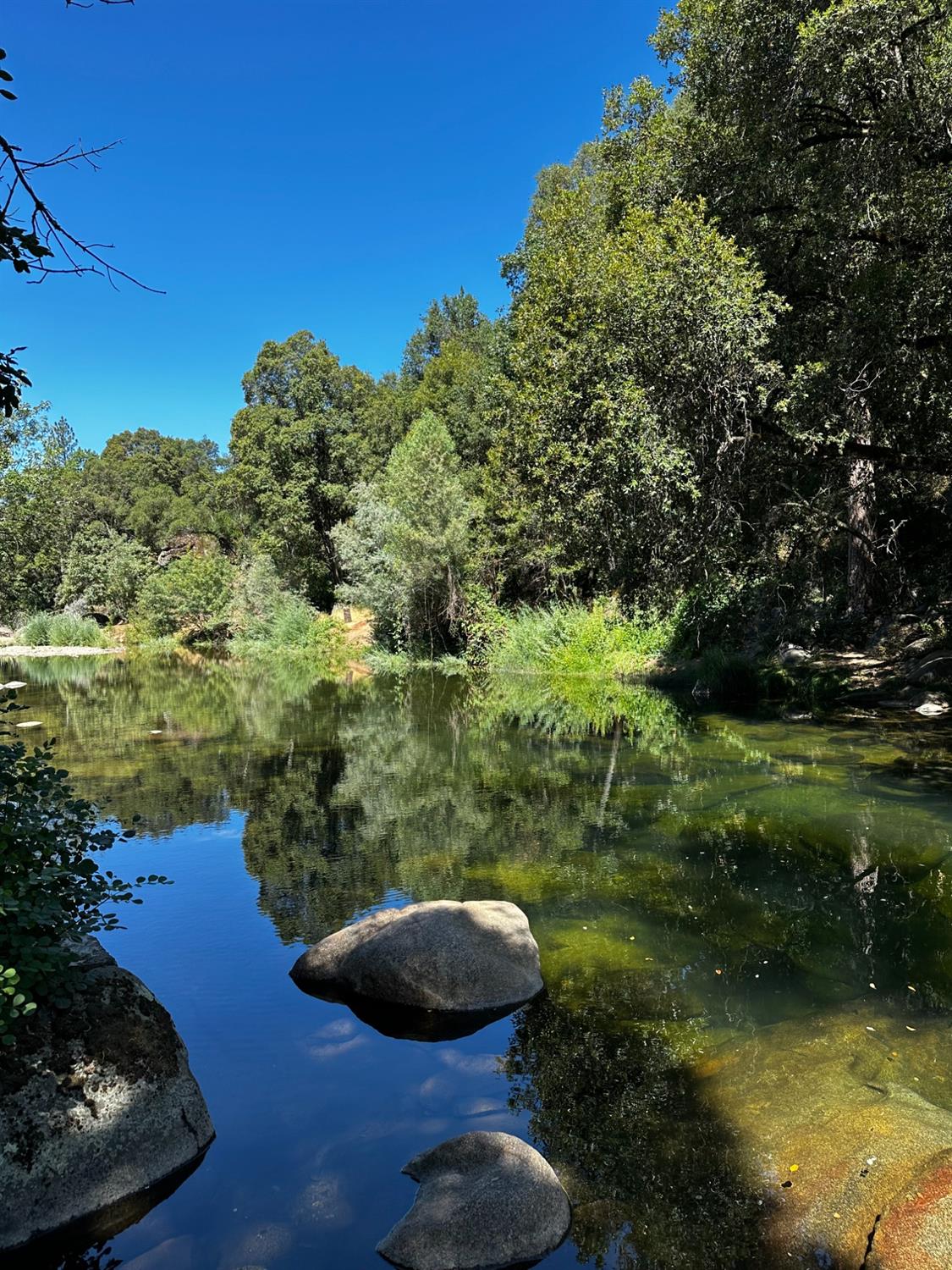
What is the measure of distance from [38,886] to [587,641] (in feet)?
69.9

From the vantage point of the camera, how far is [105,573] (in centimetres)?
5091

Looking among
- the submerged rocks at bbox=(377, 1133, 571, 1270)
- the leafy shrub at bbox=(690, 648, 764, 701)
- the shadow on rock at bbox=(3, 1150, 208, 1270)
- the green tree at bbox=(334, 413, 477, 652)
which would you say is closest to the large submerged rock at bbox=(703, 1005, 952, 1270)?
the submerged rocks at bbox=(377, 1133, 571, 1270)

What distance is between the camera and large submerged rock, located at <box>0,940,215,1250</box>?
3.57 m

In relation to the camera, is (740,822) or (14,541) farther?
(14,541)

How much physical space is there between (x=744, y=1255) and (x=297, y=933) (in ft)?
14.9

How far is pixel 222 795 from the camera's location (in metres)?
11.9

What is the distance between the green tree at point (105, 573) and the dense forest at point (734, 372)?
69.5 feet

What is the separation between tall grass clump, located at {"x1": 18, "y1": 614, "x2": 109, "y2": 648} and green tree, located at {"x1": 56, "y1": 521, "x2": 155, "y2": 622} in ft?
8.95

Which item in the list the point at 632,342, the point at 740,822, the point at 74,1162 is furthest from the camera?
the point at 632,342

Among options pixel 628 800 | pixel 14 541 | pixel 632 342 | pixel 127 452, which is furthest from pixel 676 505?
pixel 127 452

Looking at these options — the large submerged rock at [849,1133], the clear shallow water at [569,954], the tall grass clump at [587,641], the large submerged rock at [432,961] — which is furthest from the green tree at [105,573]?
the large submerged rock at [849,1133]

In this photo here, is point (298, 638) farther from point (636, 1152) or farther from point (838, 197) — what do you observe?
point (636, 1152)

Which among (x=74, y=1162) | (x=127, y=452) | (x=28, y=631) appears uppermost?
(x=127, y=452)

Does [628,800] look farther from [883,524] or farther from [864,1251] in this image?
[883,524]
